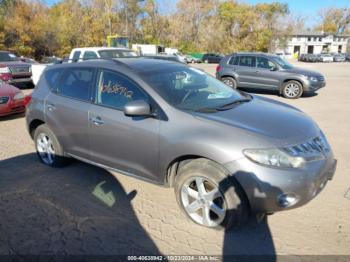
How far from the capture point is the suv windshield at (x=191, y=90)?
3521 mm

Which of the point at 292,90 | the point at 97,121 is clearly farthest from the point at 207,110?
the point at 292,90

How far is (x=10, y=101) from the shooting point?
8.01 metres

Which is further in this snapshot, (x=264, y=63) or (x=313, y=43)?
(x=313, y=43)

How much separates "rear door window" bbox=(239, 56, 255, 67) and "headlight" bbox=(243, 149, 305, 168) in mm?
10433

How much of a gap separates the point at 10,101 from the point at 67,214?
5.67m

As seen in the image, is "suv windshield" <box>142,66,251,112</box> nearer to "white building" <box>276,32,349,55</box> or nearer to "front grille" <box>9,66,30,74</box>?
"front grille" <box>9,66,30,74</box>

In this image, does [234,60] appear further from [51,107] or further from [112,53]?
[51,107]

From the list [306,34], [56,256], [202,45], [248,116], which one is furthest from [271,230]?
[306,34]

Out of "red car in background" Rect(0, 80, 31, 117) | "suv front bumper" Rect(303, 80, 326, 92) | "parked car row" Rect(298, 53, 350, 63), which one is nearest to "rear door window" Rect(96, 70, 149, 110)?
"red car in background" Rect(0, 80, 31, 117)

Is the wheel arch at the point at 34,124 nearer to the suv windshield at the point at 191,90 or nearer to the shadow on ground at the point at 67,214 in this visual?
the shadow on ground at the point at 67,214

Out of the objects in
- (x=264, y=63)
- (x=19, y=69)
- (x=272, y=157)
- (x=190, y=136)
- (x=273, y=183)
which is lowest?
(x=273, y=183)

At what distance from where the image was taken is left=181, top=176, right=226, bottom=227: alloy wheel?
10.2ft

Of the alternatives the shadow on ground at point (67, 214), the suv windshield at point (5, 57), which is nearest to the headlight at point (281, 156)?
the shadow on ground at point (67, 214)

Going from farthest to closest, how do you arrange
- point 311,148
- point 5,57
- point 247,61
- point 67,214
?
point 5,57 → point 247,61 → point 67,214 → point 311,148
